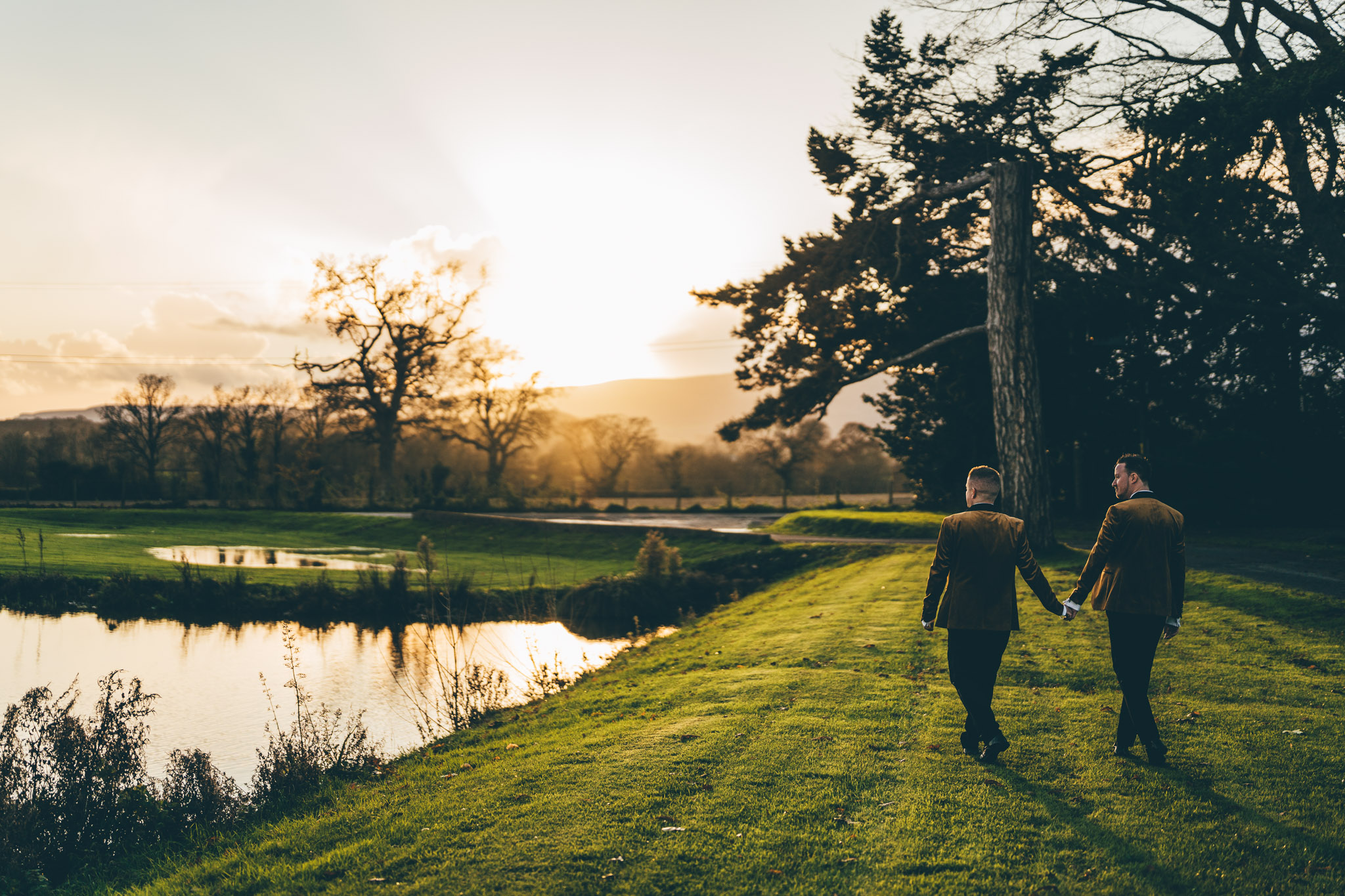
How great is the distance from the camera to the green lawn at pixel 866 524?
2671cm

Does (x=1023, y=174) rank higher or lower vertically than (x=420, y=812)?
higher

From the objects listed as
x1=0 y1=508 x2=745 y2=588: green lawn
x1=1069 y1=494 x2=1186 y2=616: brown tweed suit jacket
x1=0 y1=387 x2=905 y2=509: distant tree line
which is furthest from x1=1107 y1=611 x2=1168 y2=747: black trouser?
x1=0 y1=387 x2=905 y2=509: distant tree line

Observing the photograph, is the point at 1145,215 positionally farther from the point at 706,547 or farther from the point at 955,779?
the point at 955,779

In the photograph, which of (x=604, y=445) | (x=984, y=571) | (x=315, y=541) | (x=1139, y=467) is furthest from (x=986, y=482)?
(x=604, y=445)

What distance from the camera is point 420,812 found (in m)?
5.80

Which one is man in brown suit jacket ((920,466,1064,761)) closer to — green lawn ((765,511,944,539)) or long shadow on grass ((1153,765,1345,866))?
long shadow on grass ((1153,765,1345,866))

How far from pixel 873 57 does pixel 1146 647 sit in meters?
20.6

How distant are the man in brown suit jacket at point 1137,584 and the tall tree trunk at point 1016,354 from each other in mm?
11926

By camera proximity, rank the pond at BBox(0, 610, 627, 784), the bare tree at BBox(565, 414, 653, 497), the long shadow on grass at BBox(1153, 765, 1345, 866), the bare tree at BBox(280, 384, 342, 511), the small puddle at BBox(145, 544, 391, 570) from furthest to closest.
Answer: the bare tree at BBox(565, 414, 653, 497)
the bare tree at BBox(280, 384, 342, 511)
the small puddle at BBox(145, 544, 391, 570)
the pond at BBox(0, 610, 627, 784)
the long shadow on grass at BBox(1153, 765, 1345, 866)

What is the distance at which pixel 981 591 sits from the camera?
5.78 m

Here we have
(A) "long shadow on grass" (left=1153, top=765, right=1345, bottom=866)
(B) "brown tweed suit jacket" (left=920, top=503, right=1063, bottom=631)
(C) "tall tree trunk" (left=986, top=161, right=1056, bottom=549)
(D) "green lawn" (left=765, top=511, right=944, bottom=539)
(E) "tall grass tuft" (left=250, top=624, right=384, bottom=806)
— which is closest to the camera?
(A) "long shadow on grass" (left=1153, top=765, right=1345, bottom=866)

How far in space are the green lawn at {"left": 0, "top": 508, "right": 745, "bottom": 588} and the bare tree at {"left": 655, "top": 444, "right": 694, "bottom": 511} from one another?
56.6 feet

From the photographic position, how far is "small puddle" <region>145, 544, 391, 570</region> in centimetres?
2547

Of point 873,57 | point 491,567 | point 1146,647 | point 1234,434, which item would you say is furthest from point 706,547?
point 1146,647
